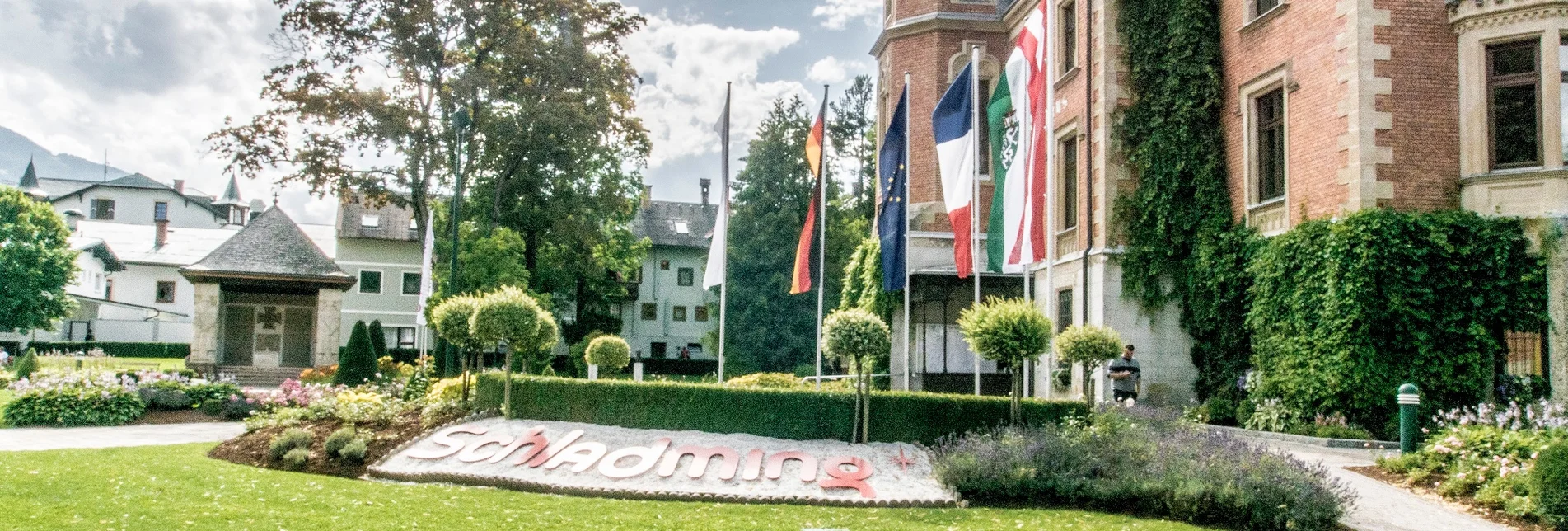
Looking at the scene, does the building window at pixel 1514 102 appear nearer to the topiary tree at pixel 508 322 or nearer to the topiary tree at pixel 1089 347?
the topiary tree at pixel 1089 347

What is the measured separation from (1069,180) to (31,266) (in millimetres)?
47953

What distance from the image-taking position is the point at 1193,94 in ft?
68.5

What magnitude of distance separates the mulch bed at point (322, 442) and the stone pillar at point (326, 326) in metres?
24.0

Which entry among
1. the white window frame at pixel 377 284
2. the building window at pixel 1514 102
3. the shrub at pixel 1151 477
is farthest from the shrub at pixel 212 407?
the white window frame at pixel 377 284

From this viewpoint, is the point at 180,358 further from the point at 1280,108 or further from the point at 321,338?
the point at 1280,108

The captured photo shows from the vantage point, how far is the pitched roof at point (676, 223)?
61.8 metres

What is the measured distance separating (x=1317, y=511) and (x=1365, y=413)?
707cm

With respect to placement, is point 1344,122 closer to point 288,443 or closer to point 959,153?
point 959,153

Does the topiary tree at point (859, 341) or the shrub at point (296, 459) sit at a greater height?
the topiary tree at point (859, 341)

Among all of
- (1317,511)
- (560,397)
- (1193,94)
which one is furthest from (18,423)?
(1193,94)

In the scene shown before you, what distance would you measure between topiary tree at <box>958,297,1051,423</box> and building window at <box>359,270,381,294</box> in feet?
153

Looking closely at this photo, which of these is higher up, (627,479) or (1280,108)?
(1280,108)

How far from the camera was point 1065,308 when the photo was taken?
24.0 m

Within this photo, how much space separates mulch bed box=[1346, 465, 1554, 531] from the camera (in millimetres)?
10500
